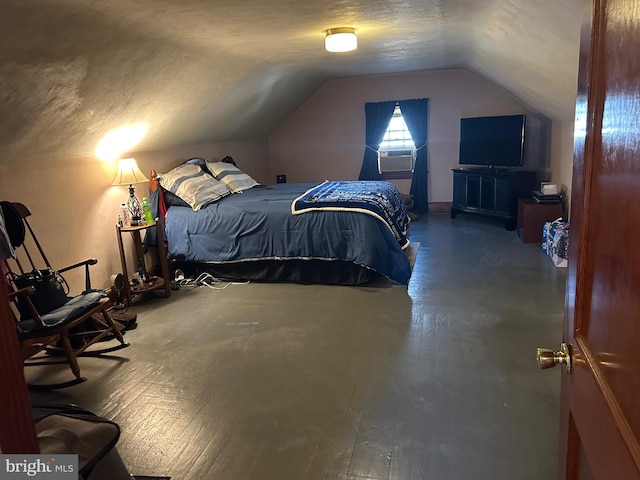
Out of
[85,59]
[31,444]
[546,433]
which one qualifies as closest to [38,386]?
[85,59]

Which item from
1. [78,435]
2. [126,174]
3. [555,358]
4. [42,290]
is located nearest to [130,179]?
[126,174]

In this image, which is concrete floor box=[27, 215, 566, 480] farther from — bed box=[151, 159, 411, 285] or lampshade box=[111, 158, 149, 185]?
lampshade box=[111, 158, 149, 185]

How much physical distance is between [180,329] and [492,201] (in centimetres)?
437

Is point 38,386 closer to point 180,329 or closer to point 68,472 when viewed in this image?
point 180,329

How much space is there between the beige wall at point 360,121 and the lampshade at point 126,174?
3.95 m

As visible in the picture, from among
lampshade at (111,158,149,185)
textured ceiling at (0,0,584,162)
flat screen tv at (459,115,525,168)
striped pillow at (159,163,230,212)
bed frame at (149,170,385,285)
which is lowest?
bed frame at (149,170,385,285)

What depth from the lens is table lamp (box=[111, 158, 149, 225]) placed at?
3.71m

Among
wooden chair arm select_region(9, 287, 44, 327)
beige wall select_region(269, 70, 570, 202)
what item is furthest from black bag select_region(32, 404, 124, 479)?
beige wall select_region(269, 70, 570, 202)

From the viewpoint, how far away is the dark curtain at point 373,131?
6941mm

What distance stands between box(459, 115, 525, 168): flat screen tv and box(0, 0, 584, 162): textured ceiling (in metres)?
1.00

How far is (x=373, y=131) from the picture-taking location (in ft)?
23.1

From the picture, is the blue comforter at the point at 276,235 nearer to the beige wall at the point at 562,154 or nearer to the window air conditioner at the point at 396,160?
the beige wall at the point at 562,154

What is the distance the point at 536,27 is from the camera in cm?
257

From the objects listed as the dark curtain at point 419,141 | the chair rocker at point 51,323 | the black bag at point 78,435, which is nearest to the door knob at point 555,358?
the black bag at point 78,435
